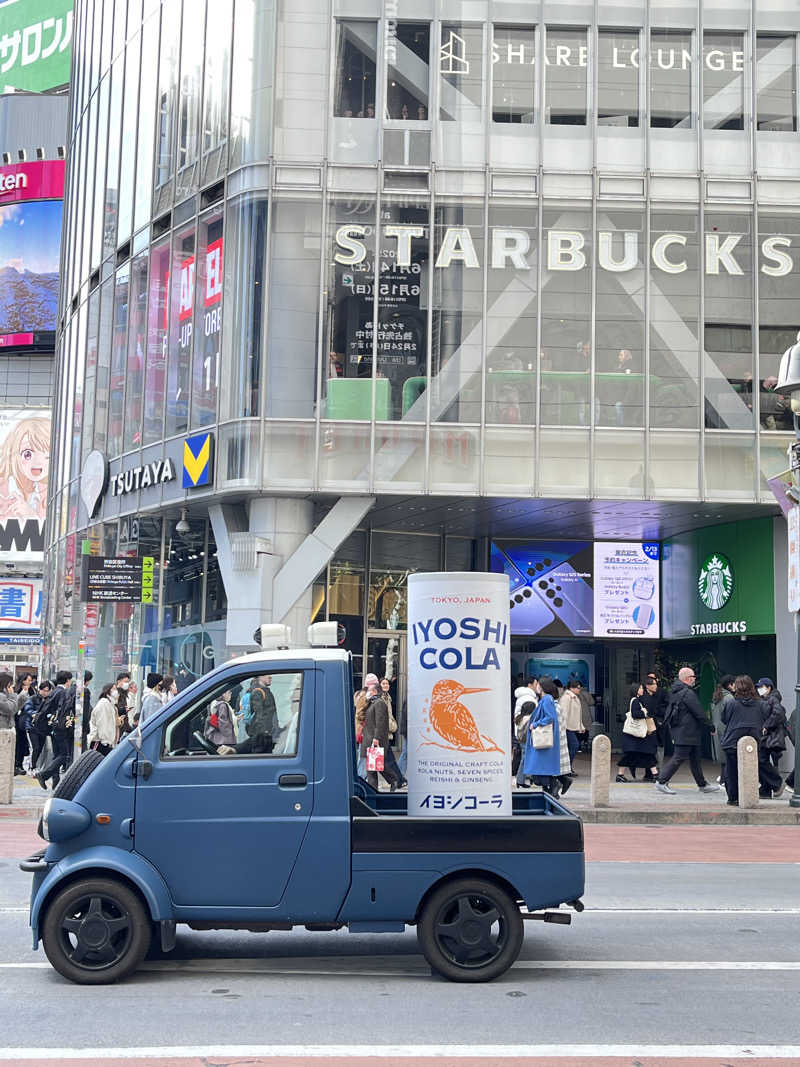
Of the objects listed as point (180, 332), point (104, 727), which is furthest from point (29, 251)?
point (104, 727)

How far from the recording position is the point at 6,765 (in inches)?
685

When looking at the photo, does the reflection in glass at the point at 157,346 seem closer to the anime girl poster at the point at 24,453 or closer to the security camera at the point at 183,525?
the security camera at the point at 183,525

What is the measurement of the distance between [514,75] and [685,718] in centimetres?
1416

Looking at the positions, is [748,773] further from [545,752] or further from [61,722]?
[61,722]

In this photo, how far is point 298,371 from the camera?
1004 inches

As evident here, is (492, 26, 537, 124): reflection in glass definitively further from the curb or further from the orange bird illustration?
the orange bird illustration

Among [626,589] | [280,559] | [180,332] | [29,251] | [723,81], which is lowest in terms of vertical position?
[626,589]

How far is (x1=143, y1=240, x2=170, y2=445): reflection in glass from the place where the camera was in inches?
1121

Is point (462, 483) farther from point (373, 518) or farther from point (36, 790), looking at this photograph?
point (36, 790)

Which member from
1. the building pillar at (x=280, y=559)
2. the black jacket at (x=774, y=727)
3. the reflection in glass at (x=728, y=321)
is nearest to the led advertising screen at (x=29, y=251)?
the building pillar at (x=280, y=559)

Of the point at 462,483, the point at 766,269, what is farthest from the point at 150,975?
the point at 766,269

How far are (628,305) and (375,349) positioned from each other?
17.0 feet

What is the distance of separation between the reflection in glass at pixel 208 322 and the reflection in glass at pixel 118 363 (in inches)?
154

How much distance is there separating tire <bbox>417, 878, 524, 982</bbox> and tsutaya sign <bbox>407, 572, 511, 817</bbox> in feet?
1.78
